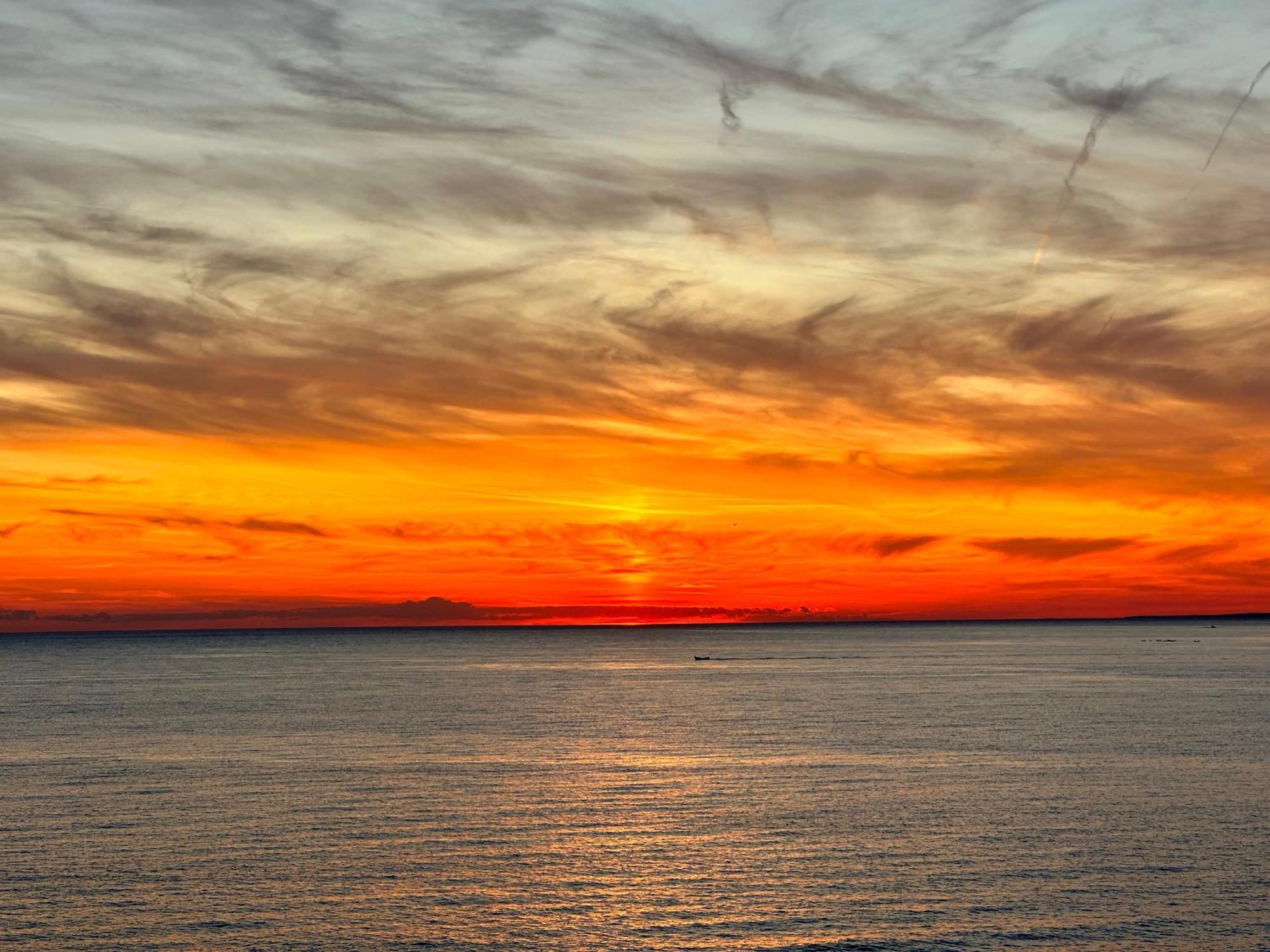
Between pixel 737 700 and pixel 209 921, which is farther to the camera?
pixel 737 700

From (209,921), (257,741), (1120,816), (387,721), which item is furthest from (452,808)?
(387,721)

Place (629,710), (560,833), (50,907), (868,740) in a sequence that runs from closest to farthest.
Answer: (50,907)
(560,833)
(868,740)
(629,710)

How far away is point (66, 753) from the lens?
9956cm

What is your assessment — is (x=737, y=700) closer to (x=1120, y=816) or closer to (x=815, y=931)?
(x=1120, y=816)

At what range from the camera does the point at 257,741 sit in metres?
108

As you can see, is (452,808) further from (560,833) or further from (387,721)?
(387,721)

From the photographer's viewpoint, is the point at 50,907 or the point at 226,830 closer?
the point at 50,907

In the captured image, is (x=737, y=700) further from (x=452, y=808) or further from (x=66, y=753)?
(x=452, y=808)

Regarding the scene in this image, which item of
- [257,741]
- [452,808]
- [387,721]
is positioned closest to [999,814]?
[452,808]

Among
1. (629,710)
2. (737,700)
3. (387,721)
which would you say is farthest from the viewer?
(737,700)

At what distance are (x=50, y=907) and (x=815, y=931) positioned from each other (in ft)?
94.7

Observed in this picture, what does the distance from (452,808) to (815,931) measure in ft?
101

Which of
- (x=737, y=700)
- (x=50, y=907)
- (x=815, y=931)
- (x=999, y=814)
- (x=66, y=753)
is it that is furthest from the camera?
(x=737, y=700)

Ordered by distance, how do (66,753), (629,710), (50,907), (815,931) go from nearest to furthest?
(815,931) < (50,907) < (66,753) < (629,710)
